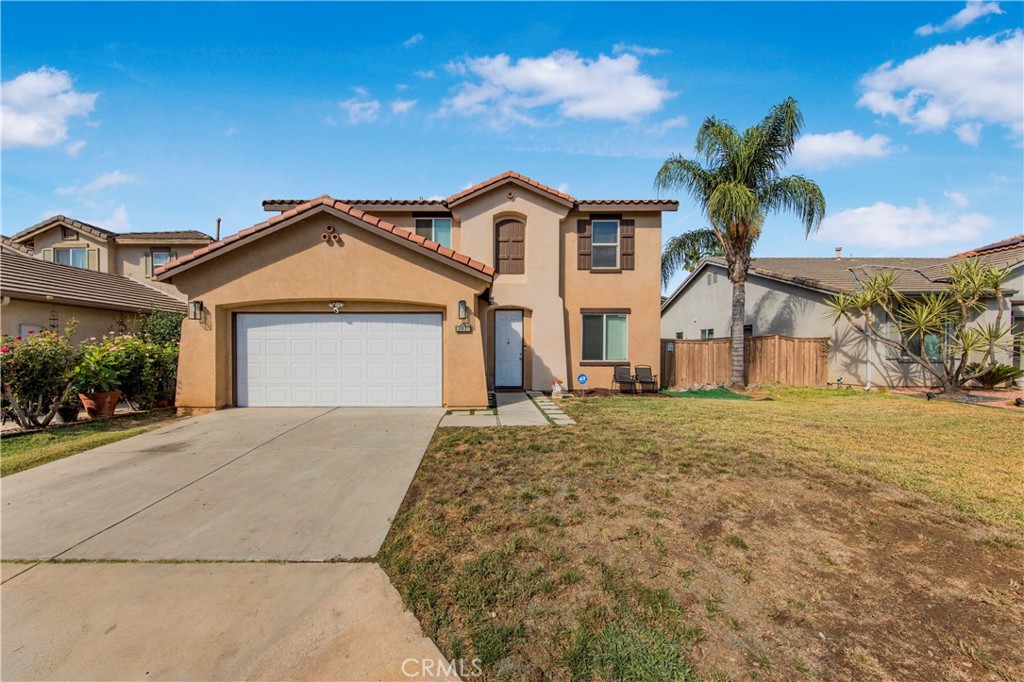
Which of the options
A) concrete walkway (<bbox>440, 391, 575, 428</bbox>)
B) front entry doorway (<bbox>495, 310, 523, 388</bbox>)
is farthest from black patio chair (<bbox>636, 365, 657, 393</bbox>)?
front entry doorway (<bbox>495, 310, 523, 388</bbox>)

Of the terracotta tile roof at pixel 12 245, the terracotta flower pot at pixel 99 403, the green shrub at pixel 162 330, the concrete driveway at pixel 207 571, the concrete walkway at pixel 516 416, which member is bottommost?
the concrete driveway at pixel 207 571

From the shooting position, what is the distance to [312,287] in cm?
898

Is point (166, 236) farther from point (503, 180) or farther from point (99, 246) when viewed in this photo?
point (503, 180)

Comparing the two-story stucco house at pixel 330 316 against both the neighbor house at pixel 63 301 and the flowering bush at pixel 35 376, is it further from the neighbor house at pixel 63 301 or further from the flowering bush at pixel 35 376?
the neighbor house at pixel 63 301

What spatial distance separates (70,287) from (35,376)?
6951 mm

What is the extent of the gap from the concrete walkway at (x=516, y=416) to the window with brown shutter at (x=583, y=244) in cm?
468

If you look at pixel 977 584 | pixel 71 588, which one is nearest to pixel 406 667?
pixel 71 588

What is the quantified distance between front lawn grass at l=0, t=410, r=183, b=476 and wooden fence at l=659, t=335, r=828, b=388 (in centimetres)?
1343

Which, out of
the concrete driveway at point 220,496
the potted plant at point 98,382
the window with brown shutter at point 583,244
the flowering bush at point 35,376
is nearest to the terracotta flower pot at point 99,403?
the potted plant at point 98,382

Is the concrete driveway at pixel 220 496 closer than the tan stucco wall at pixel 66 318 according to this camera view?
Yes

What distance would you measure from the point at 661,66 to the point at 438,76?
236 inches

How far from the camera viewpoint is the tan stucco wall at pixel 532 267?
1233 cm

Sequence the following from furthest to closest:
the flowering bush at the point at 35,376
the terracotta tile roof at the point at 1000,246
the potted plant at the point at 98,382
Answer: the terracotta tile roof at the point at 1000,246
the potted plant at the point at 98,382
the flowering bush at the point at 35,376

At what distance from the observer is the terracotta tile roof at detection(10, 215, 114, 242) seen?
18891 mm
